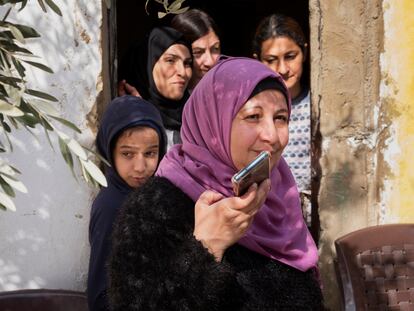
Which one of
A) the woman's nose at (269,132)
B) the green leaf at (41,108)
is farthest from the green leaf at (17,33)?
the woman's nose at (269,132)

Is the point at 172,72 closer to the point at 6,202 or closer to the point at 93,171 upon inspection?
the point at 93,171

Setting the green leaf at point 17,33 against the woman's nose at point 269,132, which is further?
the woman's nose at point 269,132

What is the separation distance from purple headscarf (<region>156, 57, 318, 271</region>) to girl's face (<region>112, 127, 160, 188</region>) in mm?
788

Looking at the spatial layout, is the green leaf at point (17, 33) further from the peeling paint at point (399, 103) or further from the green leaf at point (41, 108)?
the peeling paint at point (399, 103)

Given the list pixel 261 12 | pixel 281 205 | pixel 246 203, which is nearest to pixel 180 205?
pixel 246 203

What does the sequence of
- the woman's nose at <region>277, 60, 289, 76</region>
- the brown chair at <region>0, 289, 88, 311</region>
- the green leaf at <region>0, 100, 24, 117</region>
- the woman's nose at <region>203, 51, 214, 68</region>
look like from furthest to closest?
the woman's nose at <region>203, 51, 214, 68</region> → the woman's nose at <region>277, 60, 289, 76</region> → the brown chair at <region>0, 289, 88, 311</region> → the green leaf at <region>0, 100, 24, 117</region>

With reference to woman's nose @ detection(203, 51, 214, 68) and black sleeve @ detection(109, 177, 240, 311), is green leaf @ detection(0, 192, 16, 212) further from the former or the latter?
woman's nose @ detection(203, 51, 214, 68)

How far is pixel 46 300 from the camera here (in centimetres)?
323

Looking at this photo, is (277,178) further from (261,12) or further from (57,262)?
(261,12)

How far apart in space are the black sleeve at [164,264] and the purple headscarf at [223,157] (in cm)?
10

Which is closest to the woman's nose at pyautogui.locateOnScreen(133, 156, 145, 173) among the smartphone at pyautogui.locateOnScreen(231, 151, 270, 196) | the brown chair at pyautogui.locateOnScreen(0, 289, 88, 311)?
the brown chair at pyautogui.locateOnScreen(0, 289, 88, 311)

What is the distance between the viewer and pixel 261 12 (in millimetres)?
7727

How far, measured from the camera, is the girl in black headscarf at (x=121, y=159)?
302cm

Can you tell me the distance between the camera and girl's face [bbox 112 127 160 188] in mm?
3090
